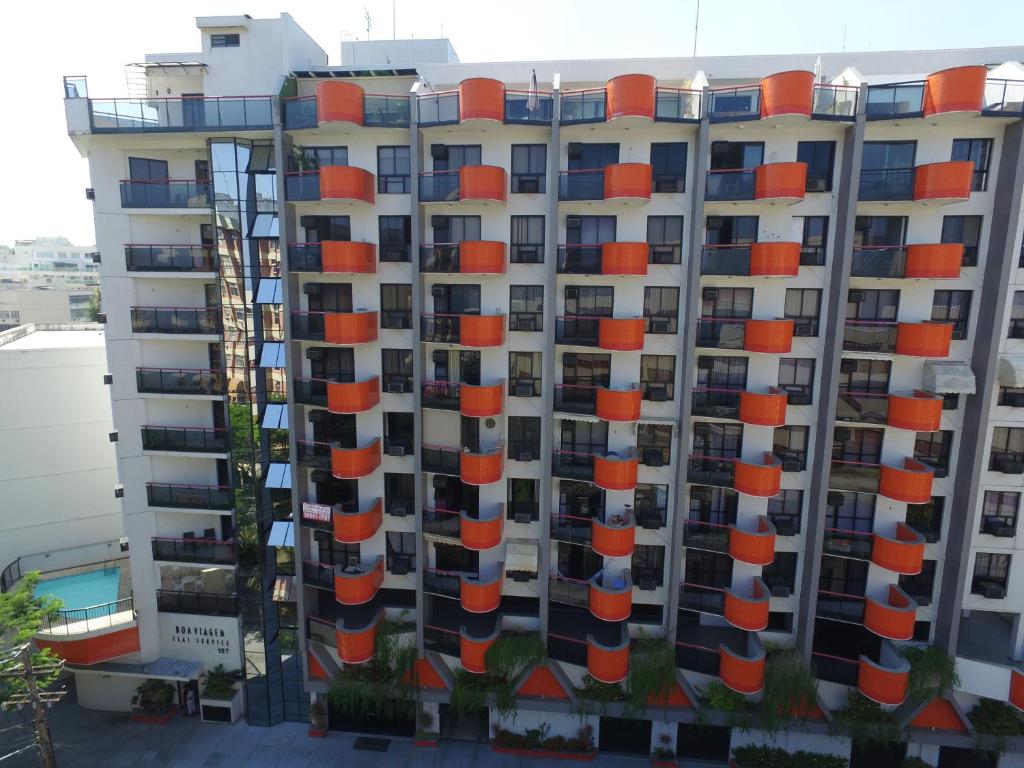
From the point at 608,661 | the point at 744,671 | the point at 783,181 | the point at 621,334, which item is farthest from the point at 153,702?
the point at 783,181

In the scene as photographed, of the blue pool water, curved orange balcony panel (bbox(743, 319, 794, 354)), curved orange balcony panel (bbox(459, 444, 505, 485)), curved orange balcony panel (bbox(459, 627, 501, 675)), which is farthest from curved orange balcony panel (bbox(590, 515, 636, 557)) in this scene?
the blue pool water

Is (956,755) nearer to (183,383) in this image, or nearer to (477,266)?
(477,266)

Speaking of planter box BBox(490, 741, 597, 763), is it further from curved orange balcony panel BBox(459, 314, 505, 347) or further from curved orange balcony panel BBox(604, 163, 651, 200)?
curved orange balcony panel BBox(604, 163, 651, 200)

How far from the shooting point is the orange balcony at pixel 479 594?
909 inches

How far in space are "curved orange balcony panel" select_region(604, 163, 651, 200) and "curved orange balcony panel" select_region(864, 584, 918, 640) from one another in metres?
18.4

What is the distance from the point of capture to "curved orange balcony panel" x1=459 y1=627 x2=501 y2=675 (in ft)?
76.5

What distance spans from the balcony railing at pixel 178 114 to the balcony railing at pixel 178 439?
41.5ft

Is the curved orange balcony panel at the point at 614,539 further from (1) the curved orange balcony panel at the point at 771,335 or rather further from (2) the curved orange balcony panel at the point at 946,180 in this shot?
(2) the curved orange balcony panel at the point at 946,180

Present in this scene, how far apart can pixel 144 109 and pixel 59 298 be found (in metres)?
57.6

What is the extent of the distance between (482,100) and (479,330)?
8.58m

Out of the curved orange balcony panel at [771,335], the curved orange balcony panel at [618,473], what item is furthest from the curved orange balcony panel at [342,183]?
the curved orange balcony panel at [771,335]

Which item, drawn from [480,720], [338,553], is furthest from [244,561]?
[480,720]

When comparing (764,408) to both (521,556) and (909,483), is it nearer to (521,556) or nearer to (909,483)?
(909,483)

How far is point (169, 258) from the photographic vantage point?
934 inches
